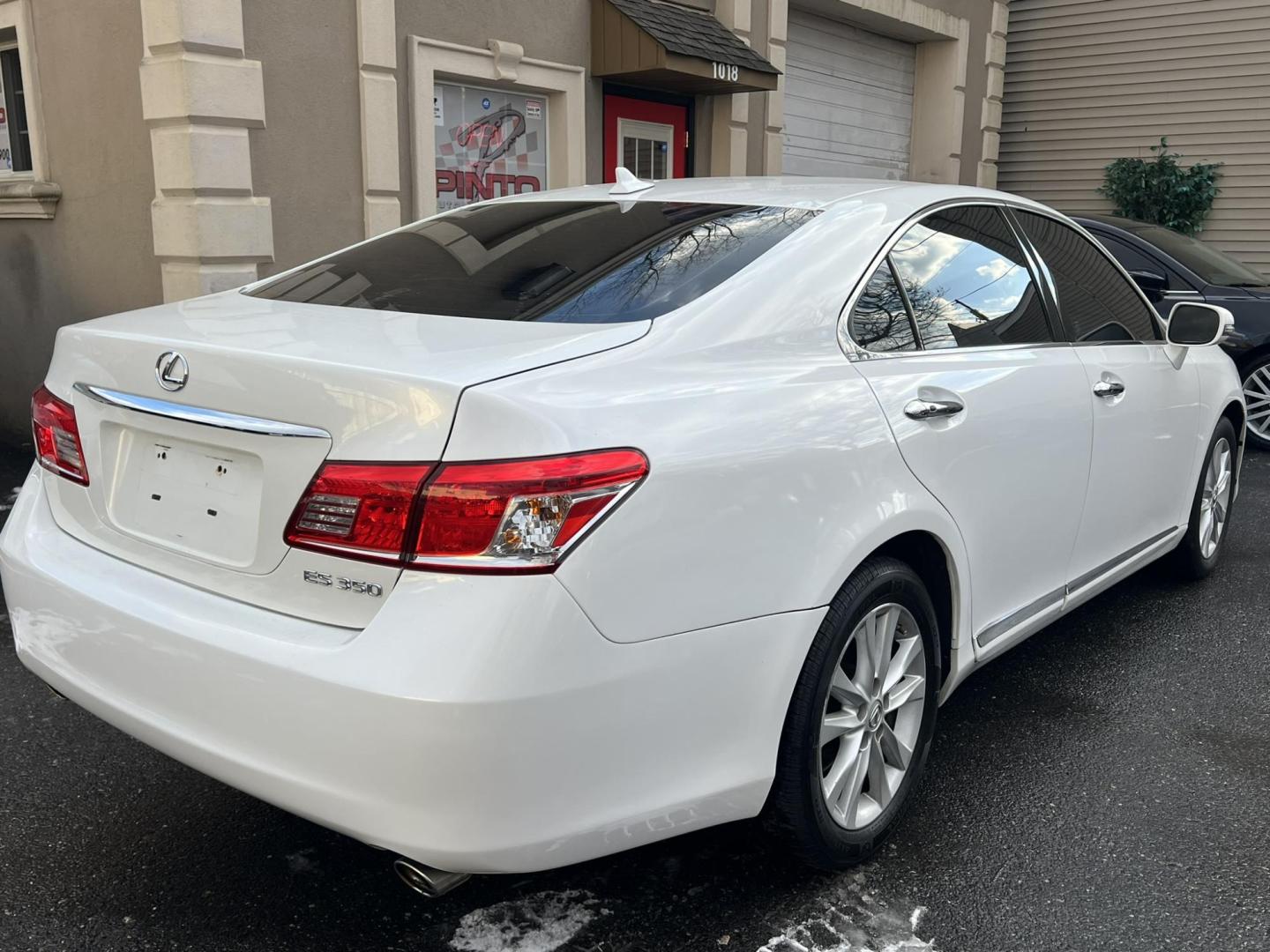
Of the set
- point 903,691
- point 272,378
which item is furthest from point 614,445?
point 903,691

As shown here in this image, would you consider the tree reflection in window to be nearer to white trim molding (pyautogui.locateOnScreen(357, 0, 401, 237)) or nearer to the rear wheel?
white trim molding (pyautogui.locateOnScreen(357, 0, 401, 237))

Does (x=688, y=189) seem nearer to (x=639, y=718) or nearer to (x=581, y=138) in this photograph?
(x=639, y=718)

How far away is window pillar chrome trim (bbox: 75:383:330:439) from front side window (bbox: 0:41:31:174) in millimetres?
6208

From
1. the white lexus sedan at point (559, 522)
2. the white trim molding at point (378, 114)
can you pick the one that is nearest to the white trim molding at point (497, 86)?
the white trim molding at point (378, 114)

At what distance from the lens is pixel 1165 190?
13062 millimetres

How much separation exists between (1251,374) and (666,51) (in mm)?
4562

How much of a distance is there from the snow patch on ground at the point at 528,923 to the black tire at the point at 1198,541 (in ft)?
9.97

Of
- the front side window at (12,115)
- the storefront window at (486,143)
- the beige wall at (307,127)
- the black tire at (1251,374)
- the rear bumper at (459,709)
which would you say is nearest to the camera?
the rear bumper at (459,709)

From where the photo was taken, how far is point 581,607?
1794 mm

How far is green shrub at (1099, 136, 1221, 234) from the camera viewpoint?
12.9 m

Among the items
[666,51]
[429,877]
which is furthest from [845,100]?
[429,877]

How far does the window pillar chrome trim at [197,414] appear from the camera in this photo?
1.93 meters

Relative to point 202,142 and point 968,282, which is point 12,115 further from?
point 968,282

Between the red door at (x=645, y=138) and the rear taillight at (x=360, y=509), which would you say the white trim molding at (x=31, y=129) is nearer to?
the red door at (x=645, y=138)
